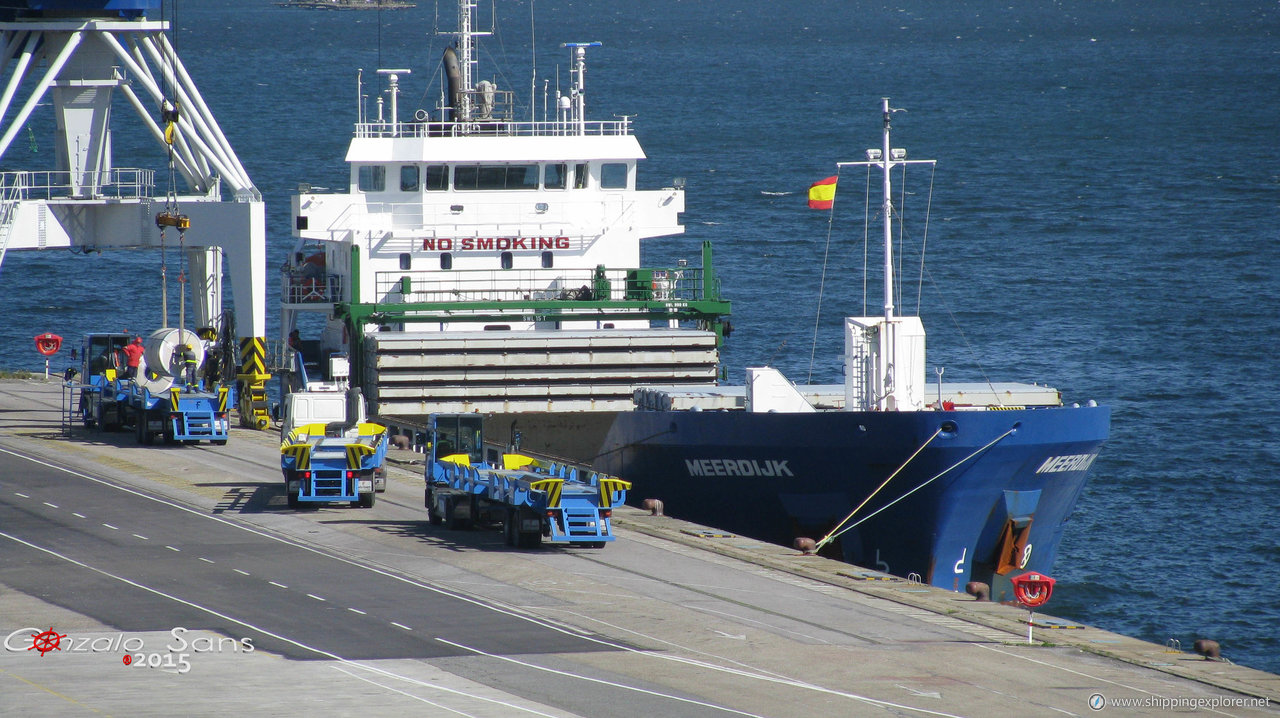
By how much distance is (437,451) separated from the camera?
101ft

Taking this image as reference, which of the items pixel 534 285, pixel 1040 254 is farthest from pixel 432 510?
pixel 1040 254

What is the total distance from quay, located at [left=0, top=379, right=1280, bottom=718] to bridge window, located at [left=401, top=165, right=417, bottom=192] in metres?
10.7

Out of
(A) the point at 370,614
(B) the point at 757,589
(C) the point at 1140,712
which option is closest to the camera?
(C) the point at 1140,712

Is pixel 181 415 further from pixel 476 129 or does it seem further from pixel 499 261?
pixel 476 129

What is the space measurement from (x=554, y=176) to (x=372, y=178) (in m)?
4.53

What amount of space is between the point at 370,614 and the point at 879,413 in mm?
10057

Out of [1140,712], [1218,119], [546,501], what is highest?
[1218,119]

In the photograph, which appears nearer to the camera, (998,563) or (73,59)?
(998,563)

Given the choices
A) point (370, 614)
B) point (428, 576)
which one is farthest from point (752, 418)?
point (370, 614)

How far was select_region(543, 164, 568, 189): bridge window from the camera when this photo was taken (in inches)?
1599

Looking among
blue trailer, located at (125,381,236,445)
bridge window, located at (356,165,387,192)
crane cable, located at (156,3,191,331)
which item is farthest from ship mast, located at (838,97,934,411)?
crane cable, located at (156,3,191,331)

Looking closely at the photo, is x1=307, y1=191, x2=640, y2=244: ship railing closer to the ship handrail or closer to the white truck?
the ship handrail

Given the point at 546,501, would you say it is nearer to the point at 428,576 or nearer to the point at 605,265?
the point at 428,576

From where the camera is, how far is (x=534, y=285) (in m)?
39.8
